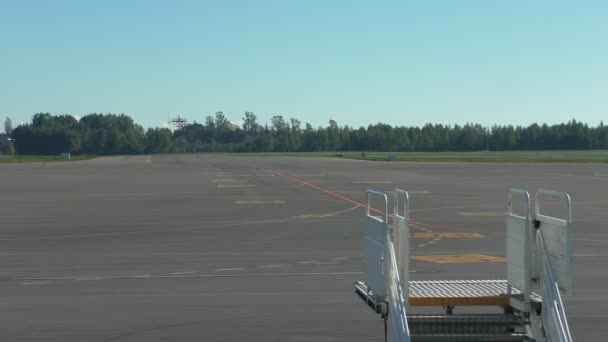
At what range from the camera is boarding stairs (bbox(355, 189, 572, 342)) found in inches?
347

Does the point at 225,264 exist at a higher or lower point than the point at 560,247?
lower

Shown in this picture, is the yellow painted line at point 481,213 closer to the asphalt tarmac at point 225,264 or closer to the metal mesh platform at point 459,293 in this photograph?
the asphalt tarmac at point 225,264

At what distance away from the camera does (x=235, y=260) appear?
20.6 m

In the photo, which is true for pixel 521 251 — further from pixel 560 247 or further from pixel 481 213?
pixel 481 213

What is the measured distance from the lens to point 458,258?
68.5ft

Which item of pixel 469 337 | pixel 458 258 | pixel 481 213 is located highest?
pixel 469 337

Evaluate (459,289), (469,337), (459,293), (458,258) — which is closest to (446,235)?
(458,258)

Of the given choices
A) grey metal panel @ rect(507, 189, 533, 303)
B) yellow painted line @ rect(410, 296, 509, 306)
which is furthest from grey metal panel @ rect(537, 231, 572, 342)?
yellow painted line @ rect(410, 296, 509, 306)

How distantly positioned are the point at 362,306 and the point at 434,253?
7946 mm

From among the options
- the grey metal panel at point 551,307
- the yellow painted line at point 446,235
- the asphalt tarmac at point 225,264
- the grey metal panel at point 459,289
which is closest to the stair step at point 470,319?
the grey metal panel at point 459,289

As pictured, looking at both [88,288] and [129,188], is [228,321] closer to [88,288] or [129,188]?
[88,288]

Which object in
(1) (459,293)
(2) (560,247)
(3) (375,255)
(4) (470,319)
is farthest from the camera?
(1) (459,293)

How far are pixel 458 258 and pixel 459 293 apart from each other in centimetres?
1071

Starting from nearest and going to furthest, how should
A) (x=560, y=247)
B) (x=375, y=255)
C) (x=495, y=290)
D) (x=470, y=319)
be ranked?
(x=560, y=247)
(x=470, y=319)
(x=375, y=255)
(x=495, y=290)
